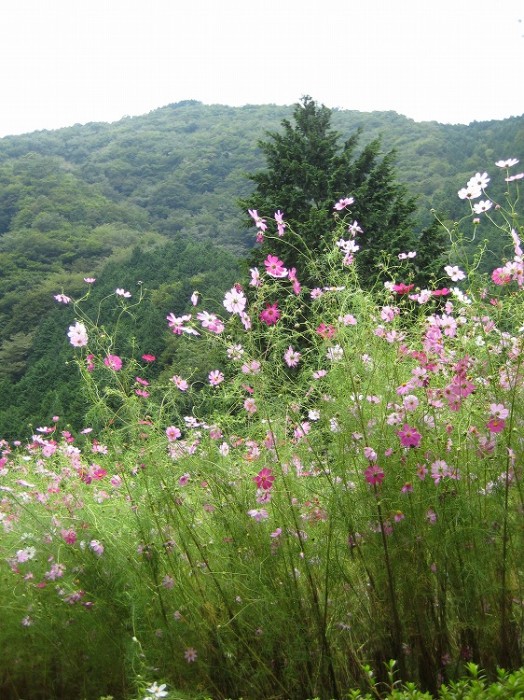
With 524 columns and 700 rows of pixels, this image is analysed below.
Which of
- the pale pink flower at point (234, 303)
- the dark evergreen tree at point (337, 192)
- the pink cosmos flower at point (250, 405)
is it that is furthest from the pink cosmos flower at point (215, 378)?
the dark evergreen tree at point (337, 192)

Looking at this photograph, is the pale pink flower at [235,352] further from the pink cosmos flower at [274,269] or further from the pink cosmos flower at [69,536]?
the pink cosmos flower at [69,536]

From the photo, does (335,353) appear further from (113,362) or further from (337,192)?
(337,192)

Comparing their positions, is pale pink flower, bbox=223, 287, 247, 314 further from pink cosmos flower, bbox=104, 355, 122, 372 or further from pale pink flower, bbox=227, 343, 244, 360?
pink cosmos flower, bbox=104, 355, 122, 372

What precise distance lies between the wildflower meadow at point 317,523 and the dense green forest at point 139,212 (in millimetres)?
2895

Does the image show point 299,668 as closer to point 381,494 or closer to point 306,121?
point 381,494

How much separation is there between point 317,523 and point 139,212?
153 feet

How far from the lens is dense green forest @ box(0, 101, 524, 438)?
22.2 m

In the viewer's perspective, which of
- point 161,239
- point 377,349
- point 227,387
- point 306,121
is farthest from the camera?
point 161,239

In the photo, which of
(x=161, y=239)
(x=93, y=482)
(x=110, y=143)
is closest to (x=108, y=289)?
(x=161, y=239)

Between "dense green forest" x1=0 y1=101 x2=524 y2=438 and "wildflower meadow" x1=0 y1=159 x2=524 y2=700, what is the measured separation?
2.89 metres

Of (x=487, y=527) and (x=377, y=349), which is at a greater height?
(x=377, y=349)

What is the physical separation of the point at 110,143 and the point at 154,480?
7018cm

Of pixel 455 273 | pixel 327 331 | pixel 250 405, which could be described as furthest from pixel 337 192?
pixel 250 405

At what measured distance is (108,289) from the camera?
2825 cm
